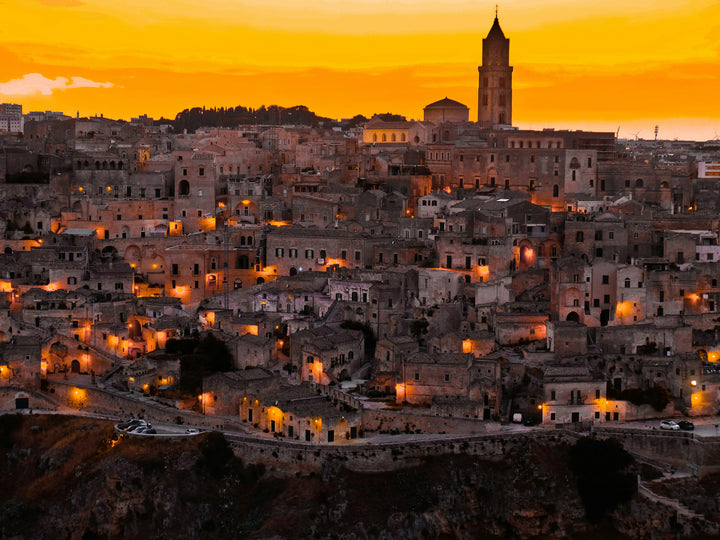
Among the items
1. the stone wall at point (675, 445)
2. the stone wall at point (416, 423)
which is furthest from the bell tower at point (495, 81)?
the stone wall at point (675, 445)

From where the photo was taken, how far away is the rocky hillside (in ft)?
111

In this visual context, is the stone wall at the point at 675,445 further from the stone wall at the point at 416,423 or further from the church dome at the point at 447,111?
the church dome at the point at 447,111

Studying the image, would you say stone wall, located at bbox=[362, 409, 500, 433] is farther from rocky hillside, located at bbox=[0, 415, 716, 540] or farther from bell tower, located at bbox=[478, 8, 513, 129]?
bell tower, located at bbox=[478, 8, 513, 129]

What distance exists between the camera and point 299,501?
1344 inches

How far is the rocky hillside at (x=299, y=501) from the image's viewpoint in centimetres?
3369

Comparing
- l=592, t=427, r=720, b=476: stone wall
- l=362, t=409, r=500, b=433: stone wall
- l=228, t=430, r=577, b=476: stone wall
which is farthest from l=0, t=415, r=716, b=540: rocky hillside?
l=592, t=427, r=720, b=476: stone wall

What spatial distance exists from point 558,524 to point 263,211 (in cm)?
2155

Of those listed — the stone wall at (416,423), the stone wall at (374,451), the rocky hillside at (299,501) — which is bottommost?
the rocky hillside at (299,501)

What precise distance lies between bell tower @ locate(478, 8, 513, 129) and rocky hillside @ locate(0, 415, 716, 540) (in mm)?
34889

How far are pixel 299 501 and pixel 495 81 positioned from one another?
38.4 m

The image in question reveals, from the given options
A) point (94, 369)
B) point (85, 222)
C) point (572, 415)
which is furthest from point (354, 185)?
point (572, 415)

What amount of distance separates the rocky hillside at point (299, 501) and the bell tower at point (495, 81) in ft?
114

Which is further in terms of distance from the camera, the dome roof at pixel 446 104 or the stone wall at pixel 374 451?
the dome roof at pixel 446 104

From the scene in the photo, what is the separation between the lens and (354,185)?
180 feet
